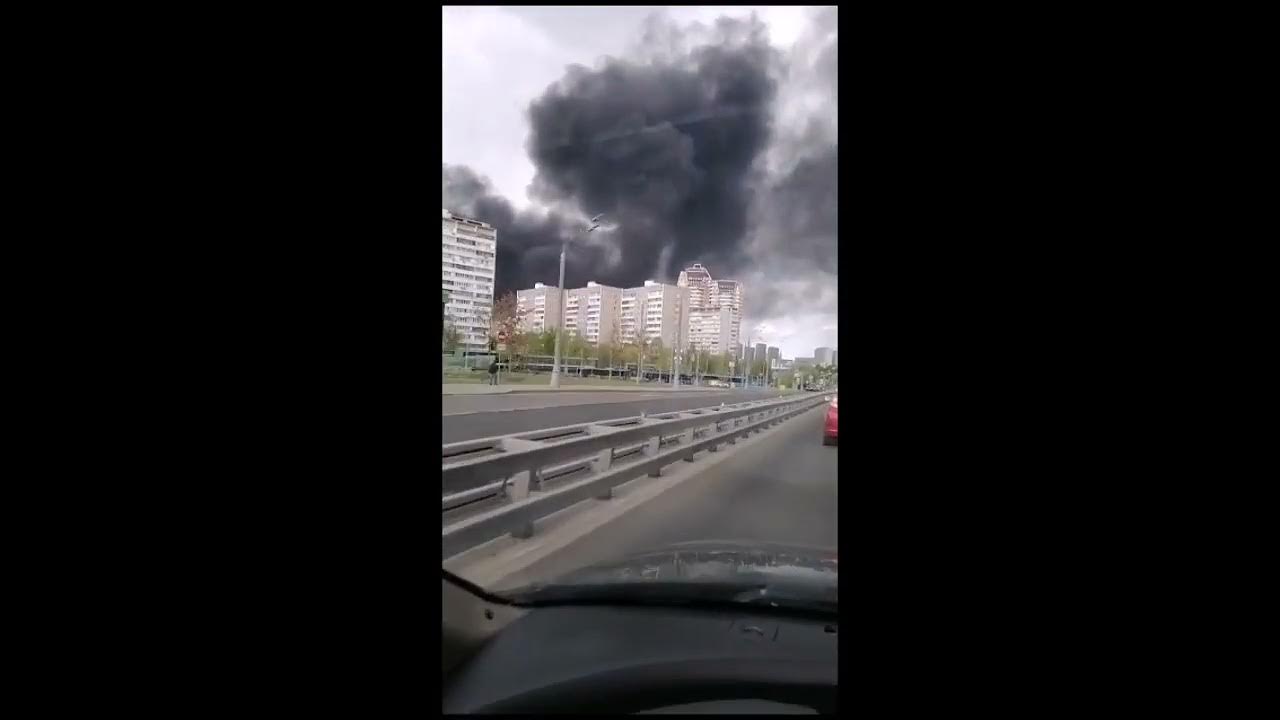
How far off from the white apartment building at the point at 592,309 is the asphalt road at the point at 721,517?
82.4 inches

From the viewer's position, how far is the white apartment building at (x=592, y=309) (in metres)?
7.25

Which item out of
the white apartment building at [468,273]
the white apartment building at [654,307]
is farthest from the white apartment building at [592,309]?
the white apartment building at [468,273]

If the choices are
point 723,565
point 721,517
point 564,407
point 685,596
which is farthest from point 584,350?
point 564,407

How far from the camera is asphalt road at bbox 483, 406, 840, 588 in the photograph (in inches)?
188

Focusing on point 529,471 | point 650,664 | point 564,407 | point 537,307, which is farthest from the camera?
point 564,407

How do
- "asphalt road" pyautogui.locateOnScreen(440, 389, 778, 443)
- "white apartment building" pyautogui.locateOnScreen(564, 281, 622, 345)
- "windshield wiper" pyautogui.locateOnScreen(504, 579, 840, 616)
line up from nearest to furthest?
"windshield wiper" pyautogui.locateOnScreen(504, 579, 840, 616)
"white apartment building" pyautogui.locateOnScreen(564, 281, 622, 345)
"asphalt road" pyautogui.locateOnScreen(440, 389, 778, 443)

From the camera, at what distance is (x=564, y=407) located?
768 inches

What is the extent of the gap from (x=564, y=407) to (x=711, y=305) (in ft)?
41.8

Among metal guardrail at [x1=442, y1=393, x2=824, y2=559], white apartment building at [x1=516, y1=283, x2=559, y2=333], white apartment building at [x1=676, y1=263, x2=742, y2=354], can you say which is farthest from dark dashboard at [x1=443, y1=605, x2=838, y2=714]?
white apartment building at [x1=676, y1=263, x2=742, y2=354]

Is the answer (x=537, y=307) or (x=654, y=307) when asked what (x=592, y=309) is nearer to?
(x=654, y=307)

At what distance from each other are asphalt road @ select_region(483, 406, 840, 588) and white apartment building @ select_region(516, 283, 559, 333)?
217 centimetres

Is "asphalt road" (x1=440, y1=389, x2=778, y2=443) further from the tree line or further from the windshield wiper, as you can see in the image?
the windshield wiper
